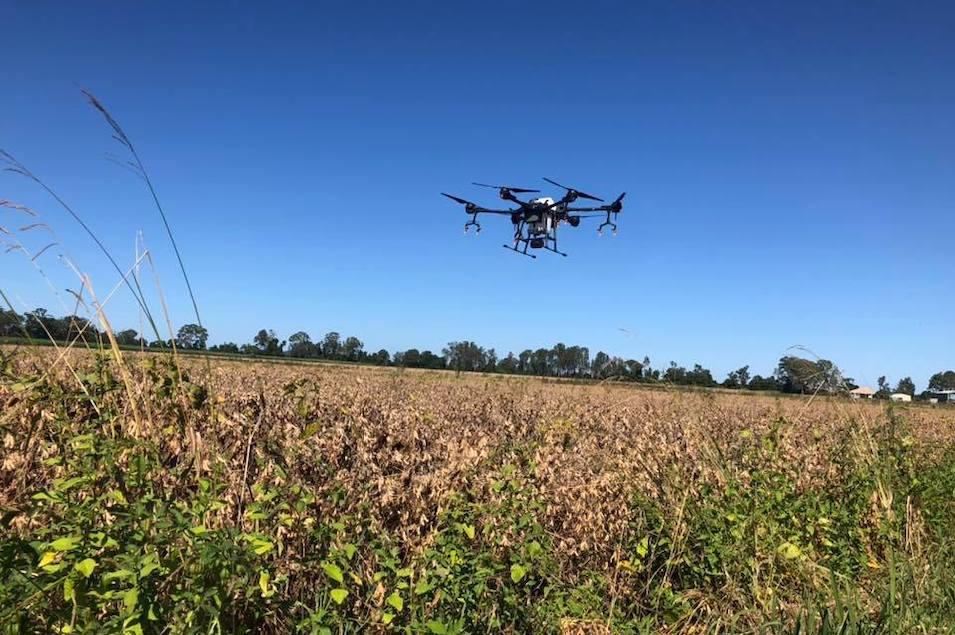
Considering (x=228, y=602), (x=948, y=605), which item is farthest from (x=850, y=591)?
(x=228, y=602)

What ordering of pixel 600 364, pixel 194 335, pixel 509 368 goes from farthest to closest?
pixel 509 368
pixel 600 364
pixel 194 335

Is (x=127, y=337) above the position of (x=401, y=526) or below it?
above

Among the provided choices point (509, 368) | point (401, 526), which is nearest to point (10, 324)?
point (401, 526)

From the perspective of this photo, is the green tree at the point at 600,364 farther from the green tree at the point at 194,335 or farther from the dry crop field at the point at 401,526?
the green tree at the point at 194,335

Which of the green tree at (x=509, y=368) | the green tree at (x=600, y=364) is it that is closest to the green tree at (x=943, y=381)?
the green tree at (x=509, y=368)

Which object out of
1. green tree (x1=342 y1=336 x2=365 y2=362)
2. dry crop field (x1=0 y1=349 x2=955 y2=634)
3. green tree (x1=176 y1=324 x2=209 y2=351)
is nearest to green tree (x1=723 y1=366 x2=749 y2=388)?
dry crop field (x1=0 y1=349 x2=955 y2=634)

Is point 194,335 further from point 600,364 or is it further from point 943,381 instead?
point 943,381

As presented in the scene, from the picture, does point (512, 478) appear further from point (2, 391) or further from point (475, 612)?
point (2, 391)

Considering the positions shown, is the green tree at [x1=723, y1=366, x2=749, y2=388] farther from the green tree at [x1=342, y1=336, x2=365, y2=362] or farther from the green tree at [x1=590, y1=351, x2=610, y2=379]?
the green tree at [x1=342, y1=336, x2=365, y2=362]

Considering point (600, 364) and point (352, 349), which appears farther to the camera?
point (352, 349)
